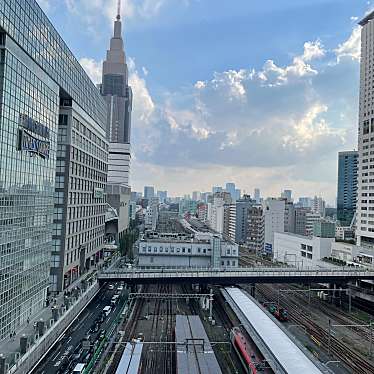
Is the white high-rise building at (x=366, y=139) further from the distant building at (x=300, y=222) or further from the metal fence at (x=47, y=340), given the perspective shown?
the distant building at (x=300, y=222)

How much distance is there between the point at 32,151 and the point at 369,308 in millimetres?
57500

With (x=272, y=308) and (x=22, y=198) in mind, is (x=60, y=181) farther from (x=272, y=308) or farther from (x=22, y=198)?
(x=272, y=308)

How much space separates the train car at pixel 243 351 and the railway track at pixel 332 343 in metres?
11.0

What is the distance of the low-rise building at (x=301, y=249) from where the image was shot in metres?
83.6

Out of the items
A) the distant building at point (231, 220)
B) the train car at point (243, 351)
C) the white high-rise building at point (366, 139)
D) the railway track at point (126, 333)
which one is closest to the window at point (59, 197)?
the railway track at point (126, 333)

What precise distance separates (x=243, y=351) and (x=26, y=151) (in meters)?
29.9

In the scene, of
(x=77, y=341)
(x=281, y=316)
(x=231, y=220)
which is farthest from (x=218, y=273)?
(x=231, y=220)

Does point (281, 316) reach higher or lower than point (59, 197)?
lower

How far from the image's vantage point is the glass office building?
35.2 m

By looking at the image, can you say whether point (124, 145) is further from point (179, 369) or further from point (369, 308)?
point (179, 369)

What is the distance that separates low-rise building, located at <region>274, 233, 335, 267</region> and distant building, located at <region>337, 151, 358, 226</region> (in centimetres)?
9264

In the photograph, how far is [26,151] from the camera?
40031mm

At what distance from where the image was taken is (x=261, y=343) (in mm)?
37719

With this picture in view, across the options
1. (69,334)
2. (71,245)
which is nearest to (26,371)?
(69,334)
